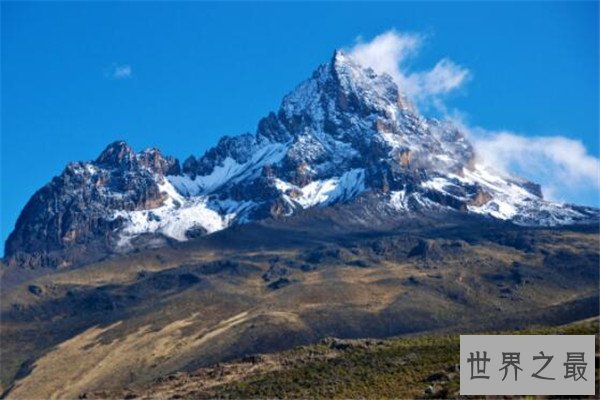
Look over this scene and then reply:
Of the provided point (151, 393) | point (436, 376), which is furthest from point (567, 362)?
point (151, 393)

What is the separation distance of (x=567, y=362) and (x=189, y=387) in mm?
59712

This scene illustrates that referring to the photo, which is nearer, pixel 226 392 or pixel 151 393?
pixel 226 392

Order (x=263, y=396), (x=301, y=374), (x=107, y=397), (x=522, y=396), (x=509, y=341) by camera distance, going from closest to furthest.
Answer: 1. (x=509, y=341)
2. (x=522, y=396)
3. (x=263, y=396)
4. (x=301, y=374)
5. (x=107, y=397)

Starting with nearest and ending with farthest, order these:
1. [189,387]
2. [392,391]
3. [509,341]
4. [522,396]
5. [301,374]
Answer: [509,341] → [522,396] → [392,391] → [301,374] → [189,387]

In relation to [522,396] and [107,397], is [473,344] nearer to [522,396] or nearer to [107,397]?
[522,396]

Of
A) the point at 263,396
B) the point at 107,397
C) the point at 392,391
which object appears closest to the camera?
the point at 392,391

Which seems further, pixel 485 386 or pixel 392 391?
pixel 392 391

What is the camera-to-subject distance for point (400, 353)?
89625mm

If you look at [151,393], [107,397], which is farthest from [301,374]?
[107,397]

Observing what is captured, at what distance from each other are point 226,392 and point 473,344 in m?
48.7

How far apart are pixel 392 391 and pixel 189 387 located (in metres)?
30.1

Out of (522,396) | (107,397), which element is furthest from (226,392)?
(522,396)

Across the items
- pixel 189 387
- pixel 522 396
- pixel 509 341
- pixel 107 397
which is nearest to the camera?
pixel 509 341

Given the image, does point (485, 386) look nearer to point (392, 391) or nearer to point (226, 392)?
point (392, 391)
